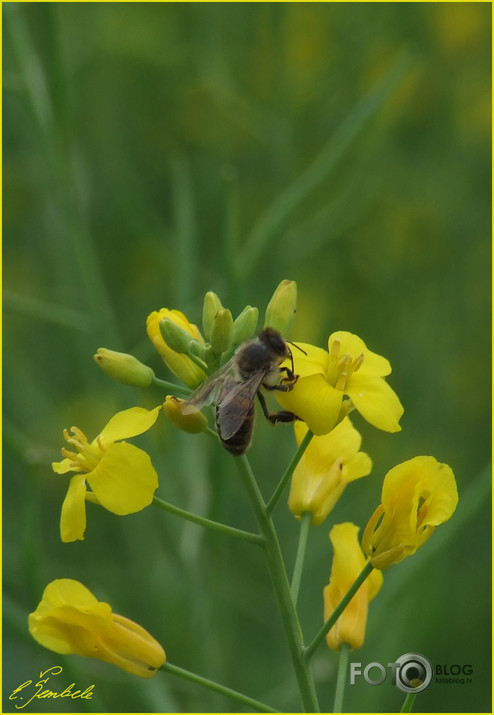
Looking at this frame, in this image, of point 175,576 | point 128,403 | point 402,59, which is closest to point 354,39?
point 402,59

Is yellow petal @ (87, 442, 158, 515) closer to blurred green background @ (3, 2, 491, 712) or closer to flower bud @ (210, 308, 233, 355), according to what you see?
flower bud @ (210, 308, 233, 355)

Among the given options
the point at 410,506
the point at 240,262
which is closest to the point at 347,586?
the point at 410,506

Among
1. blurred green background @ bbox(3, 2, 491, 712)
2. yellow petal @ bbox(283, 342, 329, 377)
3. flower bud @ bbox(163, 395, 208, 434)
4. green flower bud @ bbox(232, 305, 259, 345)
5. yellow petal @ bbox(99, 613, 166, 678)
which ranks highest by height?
blurred green background @ bbox(3, 2, 491, 712)

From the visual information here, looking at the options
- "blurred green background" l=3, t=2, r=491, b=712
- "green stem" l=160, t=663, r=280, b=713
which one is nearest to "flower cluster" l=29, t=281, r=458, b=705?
"green stem" l=160, t=663, r=280, b=713

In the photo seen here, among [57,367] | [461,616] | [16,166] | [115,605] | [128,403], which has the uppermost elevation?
[16,166]

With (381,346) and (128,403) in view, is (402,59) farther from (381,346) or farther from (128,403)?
(128,403)

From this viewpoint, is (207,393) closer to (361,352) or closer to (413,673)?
(361,352)
